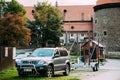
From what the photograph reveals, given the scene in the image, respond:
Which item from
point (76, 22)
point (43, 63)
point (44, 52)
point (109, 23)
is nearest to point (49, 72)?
point (43, 63)

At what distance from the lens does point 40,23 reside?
3383 inches

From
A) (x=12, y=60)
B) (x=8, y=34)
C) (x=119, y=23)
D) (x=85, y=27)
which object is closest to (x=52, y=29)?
(x=8, y=34)

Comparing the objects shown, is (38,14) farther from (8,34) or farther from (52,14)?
(8,34)

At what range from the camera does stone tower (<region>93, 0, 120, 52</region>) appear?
316 ft

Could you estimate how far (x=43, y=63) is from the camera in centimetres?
2183

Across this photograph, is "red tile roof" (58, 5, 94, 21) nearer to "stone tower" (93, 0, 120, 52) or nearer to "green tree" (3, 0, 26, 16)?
"stone tower" (93, 0, 120, 52)

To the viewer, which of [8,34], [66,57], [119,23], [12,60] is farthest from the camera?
[119,23]

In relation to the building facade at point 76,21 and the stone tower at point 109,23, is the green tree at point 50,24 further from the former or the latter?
the building facade at point 76,21

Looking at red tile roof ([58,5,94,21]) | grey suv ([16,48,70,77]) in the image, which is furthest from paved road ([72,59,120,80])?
red tile roof ([58,5,94,21])

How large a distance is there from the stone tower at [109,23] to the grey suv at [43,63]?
7262 cm

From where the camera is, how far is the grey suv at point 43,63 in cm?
2178

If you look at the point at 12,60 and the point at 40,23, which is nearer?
the point at 12,60

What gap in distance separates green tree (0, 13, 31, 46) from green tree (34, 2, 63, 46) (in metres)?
7.03

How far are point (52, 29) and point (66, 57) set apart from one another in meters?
58.4
